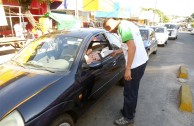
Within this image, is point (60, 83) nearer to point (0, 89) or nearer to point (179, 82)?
point (0, 89)

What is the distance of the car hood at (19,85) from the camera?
6.90 feet

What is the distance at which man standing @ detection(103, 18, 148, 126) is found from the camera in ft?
9.32

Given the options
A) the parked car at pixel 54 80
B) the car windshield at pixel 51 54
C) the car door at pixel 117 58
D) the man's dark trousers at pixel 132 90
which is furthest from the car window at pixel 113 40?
the man's dark trousers at pixel 132 90

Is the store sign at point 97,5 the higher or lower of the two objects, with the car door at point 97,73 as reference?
higher

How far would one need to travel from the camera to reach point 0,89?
237cm

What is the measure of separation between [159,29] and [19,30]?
389 inches

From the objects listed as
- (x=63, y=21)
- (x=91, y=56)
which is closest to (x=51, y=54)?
(x=91, y=56)

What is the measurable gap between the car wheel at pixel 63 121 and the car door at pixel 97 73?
49cm

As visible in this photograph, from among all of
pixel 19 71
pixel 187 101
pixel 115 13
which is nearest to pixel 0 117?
pixel 19 71

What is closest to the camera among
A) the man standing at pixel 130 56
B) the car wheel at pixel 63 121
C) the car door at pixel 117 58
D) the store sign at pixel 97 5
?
the car wheel at pixel 63 121

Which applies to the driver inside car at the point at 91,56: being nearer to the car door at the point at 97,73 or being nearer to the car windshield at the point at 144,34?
the car door at the point at 97,73

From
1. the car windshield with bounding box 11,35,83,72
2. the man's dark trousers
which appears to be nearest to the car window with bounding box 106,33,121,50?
the car windshield with bounding box 11,35,83,72

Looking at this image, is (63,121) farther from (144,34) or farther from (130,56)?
(144,34)

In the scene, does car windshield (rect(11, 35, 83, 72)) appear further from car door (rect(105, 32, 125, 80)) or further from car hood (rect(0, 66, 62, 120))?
car door (rect(105, 32, 125, 80))
